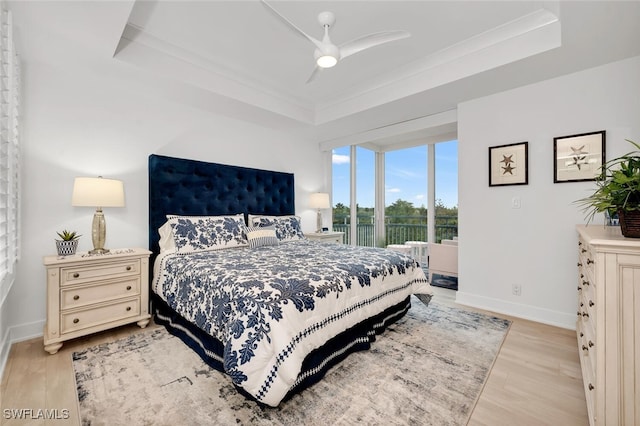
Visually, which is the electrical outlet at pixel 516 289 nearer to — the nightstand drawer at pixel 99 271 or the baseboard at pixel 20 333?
the nightstand drawer at pixel 99 271

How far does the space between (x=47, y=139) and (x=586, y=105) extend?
480cm

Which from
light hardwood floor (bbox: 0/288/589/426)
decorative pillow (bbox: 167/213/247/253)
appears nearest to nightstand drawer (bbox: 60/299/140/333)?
light hardwood floor (bbox: 0/288/589/426)

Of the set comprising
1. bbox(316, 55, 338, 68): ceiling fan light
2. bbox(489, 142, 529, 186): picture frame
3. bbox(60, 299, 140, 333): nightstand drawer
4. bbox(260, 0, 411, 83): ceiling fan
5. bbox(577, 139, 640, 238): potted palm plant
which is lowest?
bbox(60, 299, 140, 333): nightstand drawer

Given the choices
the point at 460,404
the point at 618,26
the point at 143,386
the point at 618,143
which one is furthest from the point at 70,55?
the point at 618,143

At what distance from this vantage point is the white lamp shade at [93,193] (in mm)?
2330

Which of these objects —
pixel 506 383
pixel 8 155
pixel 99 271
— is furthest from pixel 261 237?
pixel 506 383

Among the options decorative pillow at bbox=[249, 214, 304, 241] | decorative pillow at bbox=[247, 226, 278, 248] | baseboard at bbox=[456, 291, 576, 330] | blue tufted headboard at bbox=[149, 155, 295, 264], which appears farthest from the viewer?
decorative pillow at bbox=[249, 214, 304, 241]

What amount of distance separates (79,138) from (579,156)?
4606 millimetres

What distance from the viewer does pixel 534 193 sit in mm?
2809

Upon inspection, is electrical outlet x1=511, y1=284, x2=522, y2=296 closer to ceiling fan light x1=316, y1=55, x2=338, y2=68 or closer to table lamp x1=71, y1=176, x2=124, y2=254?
ceiling fan light x1=316, y1=55, x2=338, y2=68

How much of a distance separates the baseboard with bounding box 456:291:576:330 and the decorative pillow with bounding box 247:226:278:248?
2.28m

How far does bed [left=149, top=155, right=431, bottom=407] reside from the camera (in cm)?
149

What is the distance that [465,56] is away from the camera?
263cm

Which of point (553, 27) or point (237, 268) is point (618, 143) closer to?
point (553, 27)
